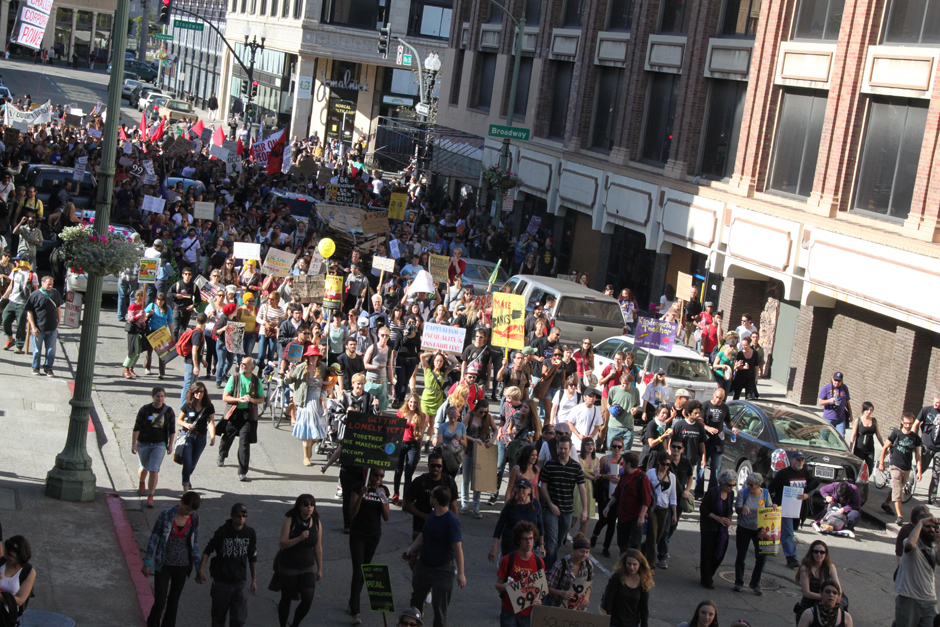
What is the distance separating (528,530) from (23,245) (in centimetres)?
1575

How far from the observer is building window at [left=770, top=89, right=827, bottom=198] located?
25344 mm

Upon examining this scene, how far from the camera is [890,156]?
22703 millimetres

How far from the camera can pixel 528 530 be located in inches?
358

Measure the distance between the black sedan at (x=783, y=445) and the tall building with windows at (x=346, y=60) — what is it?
4971 cm

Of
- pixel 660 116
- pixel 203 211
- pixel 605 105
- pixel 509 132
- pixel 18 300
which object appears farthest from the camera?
pixel 605 105

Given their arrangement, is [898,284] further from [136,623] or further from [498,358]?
[136,623]

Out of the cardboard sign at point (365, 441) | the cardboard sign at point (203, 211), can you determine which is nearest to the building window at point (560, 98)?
the cardboard sign at point (203, 211)

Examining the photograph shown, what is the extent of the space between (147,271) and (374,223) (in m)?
7.80

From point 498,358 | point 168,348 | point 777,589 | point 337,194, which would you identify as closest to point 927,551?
point 777,589

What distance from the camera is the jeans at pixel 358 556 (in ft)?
33.0

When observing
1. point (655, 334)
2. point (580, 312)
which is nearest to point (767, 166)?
point (580, 312)

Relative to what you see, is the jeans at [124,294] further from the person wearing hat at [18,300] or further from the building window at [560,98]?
the building window at [560,98]

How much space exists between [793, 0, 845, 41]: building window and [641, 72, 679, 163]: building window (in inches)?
212

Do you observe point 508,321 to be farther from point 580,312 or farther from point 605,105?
point 605,105
